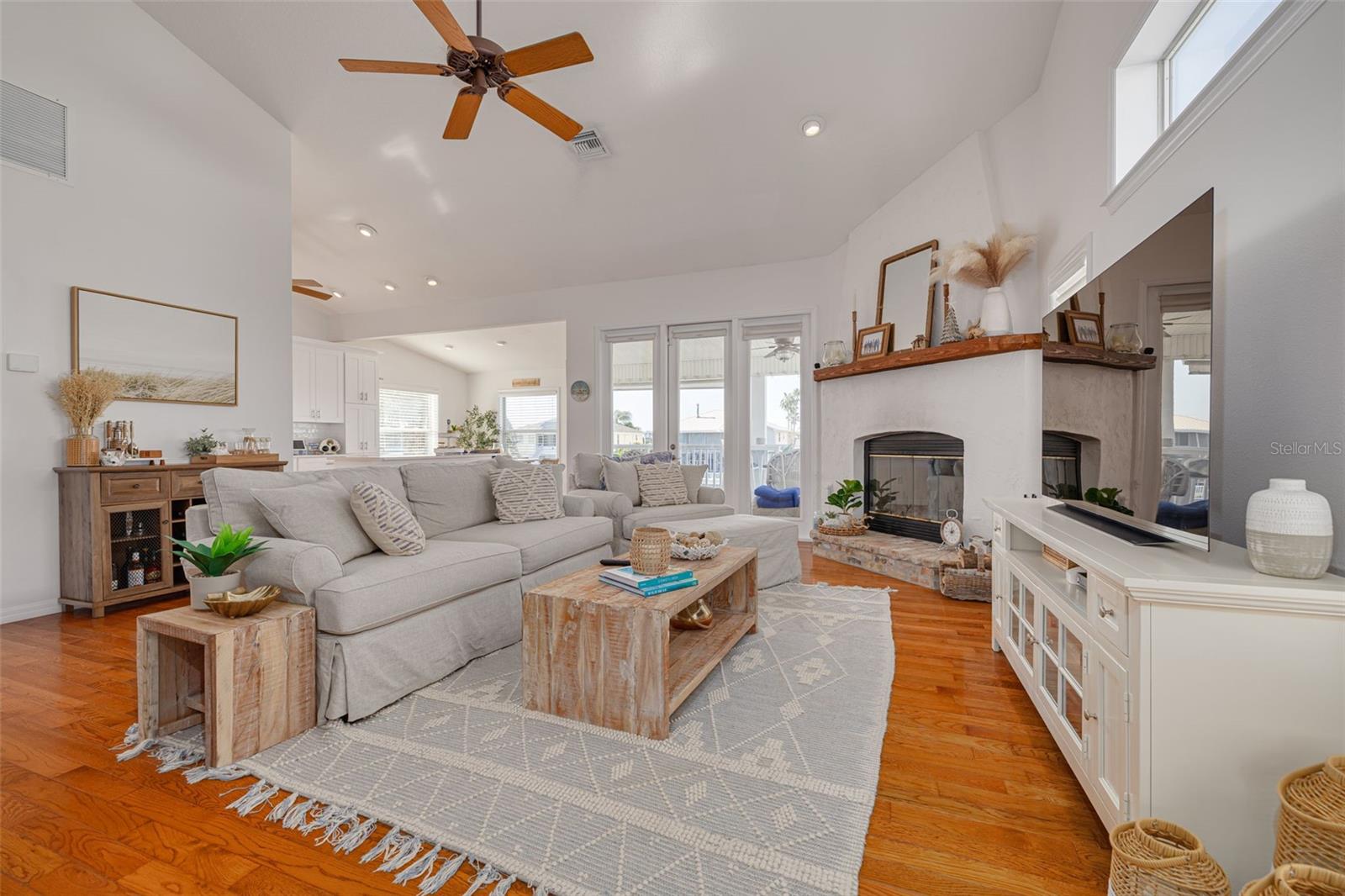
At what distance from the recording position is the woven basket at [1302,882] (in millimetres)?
860

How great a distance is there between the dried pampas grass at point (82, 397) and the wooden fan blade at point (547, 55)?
3063mm

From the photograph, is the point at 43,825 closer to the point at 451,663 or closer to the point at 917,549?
the point at 451,663

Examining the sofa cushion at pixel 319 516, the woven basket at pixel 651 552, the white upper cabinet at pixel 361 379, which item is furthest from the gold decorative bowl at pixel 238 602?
the white upper cabinet at pixel 361 379

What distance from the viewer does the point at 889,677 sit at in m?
2.32

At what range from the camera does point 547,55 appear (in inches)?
104

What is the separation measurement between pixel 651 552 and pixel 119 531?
3401mm

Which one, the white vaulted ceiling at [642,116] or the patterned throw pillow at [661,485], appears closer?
the white vaulted ceiling at [642,116]

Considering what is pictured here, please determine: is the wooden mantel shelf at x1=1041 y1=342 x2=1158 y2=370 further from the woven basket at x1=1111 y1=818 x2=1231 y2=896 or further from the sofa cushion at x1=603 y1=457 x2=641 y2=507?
the sofa cushion at x1=603 y1=457 x2=641 y2=507

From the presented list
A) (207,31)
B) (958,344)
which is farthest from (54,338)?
(958,344)

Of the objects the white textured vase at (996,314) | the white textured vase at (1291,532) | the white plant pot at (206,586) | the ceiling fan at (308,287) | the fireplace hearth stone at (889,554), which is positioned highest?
the ceiling fan at (308,287)

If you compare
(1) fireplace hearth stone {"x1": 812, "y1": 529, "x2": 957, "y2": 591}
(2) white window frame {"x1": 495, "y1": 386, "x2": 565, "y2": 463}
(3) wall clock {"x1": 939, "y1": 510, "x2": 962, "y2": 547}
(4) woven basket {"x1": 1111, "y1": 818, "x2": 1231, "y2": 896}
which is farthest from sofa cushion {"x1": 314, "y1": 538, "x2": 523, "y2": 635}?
(2) white window frame {"x1": 495, "y1": 386, "x2": 565, "y2": 463}

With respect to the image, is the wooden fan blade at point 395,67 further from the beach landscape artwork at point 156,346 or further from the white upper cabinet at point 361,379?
the white upper cabinet at point 361,379

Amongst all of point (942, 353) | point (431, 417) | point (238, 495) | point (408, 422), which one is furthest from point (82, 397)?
point (431, 417)

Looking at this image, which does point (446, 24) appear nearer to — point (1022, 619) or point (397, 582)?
point (397, 582)
